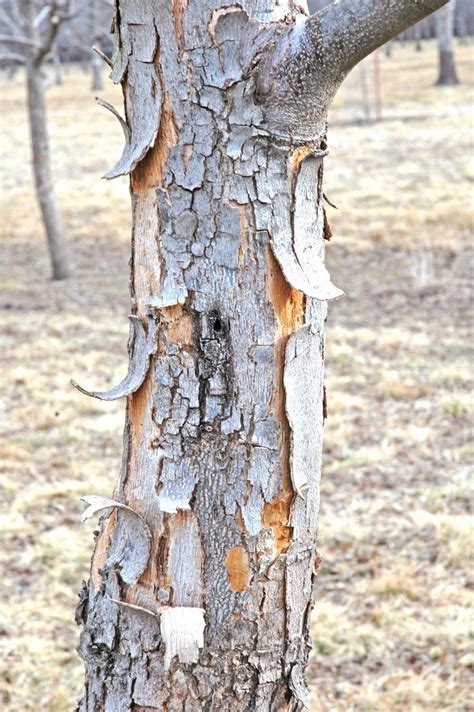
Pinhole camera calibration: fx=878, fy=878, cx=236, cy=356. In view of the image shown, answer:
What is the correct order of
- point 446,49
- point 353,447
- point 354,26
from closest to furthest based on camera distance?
point 354,26 → point 353,447 → point 446,49

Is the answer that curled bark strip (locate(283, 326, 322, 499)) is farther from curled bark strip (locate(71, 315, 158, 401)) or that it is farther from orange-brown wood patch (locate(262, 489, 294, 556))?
curled bark strip (locate(71, 315, 158, 401))

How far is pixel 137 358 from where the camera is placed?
64.5 inches

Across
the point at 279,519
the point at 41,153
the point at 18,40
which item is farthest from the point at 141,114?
the point at 41,153

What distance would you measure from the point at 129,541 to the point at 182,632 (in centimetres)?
20

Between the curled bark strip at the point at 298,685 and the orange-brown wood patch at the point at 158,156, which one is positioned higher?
the orange-brown wood patch at the point at 158,156

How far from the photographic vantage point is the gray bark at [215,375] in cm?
149

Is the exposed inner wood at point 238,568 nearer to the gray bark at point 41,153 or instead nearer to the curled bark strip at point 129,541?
the curled bark strip at point 129,541

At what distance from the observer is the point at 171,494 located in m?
1.61

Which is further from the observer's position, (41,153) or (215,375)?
(41,153)

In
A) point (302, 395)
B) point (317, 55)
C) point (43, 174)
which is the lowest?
point (302, 395)

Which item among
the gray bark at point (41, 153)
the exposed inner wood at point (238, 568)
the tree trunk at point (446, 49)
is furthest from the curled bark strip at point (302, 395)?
the tree trunk at point (446, 49)

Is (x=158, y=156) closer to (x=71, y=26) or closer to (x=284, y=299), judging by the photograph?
(x=284, y=299)

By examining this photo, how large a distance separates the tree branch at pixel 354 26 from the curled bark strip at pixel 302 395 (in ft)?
1.53

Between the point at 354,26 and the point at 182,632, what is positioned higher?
the point at 354,26
